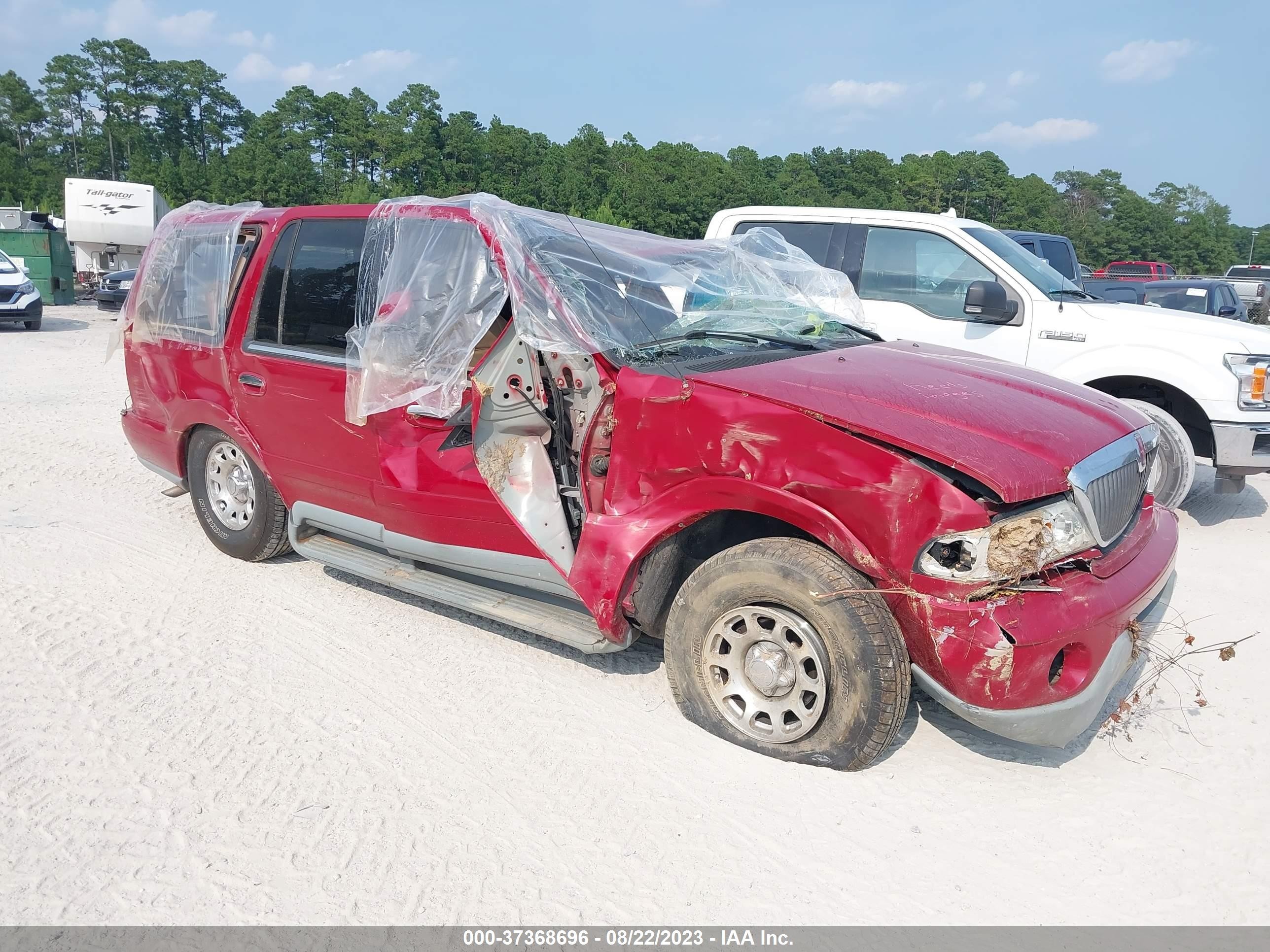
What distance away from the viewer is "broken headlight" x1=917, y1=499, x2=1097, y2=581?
2.91 metres

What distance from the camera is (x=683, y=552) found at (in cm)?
371

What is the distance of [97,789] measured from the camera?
321 cm

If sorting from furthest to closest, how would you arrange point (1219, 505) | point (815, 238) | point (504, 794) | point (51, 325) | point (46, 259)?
point (46, 259) < point (51, 325) < point (815, 238) < point (1219, 505) < point (504, 794)

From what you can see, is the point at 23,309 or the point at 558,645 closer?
the point at 558,645

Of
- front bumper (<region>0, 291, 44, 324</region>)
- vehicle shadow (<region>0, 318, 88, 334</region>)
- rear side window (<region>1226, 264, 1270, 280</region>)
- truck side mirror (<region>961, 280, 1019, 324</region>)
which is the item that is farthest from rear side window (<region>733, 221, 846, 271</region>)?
rear side window (<region>1226, 264, 1270, 280</region>)

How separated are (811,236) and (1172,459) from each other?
10.4 feet

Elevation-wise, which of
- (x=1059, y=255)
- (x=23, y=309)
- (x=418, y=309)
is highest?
(x=1059, y=255)

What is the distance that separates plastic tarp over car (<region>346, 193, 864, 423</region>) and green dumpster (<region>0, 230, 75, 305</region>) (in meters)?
23.3

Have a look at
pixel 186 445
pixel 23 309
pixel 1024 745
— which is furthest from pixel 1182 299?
pixel 23 309

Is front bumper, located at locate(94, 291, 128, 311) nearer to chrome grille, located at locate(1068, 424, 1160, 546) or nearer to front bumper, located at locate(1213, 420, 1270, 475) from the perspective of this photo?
front bumper, located at locate(1213, 420, 1270, 475)

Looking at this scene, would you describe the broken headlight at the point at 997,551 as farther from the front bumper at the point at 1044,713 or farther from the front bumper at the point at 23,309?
the front bumper at the point at 23,309

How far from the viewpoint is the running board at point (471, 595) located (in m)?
3.77

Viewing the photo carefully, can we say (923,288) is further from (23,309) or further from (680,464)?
(23,309)
